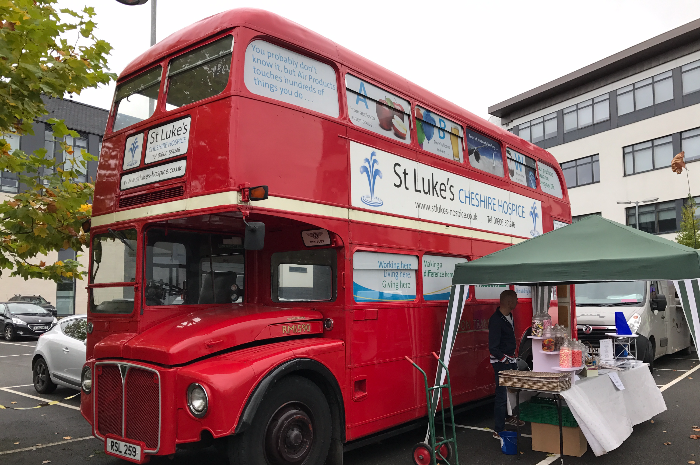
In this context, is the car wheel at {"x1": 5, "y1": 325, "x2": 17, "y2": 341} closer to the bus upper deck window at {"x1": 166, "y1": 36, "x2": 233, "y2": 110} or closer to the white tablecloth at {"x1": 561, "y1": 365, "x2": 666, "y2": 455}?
the bus upper deck window at {"x1": 166, "y1": 36, "x2": 233, "y2": 110}

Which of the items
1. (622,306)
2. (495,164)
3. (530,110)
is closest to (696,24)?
(530,110)

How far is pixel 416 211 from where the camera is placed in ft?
23.4

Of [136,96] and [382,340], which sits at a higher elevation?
[136,96]

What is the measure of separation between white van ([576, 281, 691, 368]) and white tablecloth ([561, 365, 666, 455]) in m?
3.37

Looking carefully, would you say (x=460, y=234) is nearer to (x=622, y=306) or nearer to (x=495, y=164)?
(x=495, y=164)

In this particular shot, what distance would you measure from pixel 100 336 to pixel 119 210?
4.38 feet

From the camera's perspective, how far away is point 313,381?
18.4 ft

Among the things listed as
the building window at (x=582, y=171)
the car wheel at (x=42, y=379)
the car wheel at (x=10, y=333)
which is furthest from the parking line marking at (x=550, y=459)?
the building window at (x=582, y=171)

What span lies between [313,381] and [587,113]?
35.1 meters

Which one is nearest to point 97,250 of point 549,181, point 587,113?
point 549,181

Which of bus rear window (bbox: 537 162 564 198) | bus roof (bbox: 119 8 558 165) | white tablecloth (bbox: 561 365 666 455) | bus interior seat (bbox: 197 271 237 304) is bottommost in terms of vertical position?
white tablecloth (bbox: 561 365 666 455)

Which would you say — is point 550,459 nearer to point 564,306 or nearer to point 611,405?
point 611,405

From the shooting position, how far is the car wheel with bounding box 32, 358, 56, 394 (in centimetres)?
1064

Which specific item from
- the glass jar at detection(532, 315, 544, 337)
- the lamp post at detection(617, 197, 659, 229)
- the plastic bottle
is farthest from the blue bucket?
the lamp post at detection(617, 197, 659, 229)
